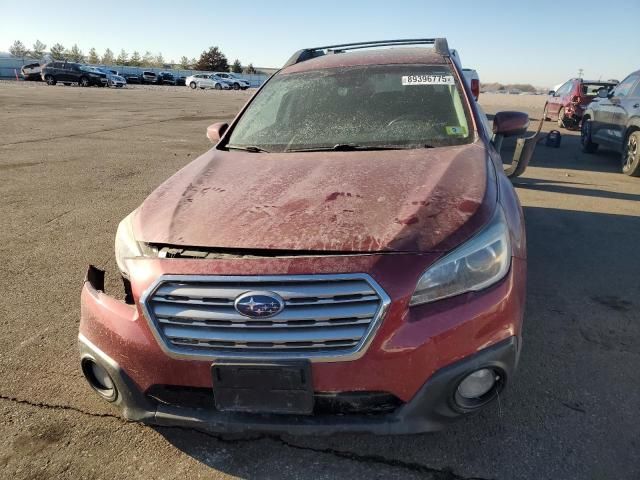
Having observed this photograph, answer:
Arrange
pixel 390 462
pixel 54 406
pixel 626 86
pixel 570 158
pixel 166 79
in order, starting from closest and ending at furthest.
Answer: pixel 390 462
pixel 54 406
pixel 626 86
pixel 570 158
pixel 166 79

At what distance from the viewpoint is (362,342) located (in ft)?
5.86

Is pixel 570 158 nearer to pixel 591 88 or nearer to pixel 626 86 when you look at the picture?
pixel 626 86

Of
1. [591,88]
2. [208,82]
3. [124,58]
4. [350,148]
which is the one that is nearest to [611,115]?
[591,88]

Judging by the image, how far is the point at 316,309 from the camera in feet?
5.85

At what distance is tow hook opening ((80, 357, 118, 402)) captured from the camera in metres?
2.12

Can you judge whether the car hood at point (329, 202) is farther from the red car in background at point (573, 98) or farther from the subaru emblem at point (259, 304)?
the red car in background at point (573, 98)

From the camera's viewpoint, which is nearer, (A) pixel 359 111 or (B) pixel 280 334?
(B) pixel 280 334

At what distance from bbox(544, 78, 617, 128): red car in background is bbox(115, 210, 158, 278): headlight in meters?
13.9

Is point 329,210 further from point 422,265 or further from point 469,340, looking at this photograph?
point 469,340

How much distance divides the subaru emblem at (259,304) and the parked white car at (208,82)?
5097 cm

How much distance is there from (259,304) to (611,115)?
9.34 meters

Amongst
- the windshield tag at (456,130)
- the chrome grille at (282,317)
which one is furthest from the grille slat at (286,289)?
the windshield tag at (456,130)

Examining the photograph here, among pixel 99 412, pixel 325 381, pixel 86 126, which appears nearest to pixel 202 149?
pixel 86 126

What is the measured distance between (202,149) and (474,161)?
344 inches
